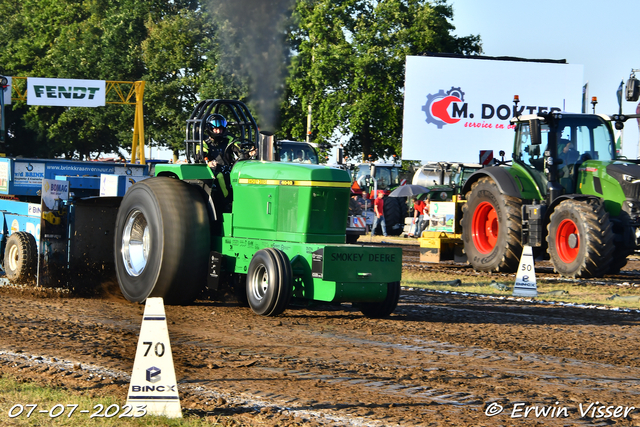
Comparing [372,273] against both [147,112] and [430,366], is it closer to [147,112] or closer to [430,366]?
[430,366]

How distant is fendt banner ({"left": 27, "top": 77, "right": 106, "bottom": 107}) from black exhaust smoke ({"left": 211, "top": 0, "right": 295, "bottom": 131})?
62.7 ft

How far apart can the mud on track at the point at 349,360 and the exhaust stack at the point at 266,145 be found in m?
1.70

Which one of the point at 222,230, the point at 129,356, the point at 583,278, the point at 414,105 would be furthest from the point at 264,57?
the point at 414,105

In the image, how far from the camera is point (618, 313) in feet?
33.3

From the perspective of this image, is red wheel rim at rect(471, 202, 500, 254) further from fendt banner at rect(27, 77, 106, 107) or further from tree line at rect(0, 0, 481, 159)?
fendt banner at rect(27, 77, 106, 107)

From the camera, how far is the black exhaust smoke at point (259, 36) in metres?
13.6

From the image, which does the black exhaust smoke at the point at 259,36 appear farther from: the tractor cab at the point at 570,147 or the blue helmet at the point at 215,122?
the tractor cab at the point at 570,147

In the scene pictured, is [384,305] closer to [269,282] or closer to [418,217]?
[269,282]

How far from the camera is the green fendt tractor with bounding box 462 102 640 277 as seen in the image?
13188 mm

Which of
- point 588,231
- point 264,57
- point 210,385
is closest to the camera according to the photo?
point 210,385

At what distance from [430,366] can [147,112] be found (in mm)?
38196

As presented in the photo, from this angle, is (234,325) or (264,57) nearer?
(234,325)

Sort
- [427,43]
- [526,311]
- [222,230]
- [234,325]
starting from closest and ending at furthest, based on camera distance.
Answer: [234,325] < [222,230] < [526,311] < [427,43]

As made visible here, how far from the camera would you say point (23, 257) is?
10.7 meters
